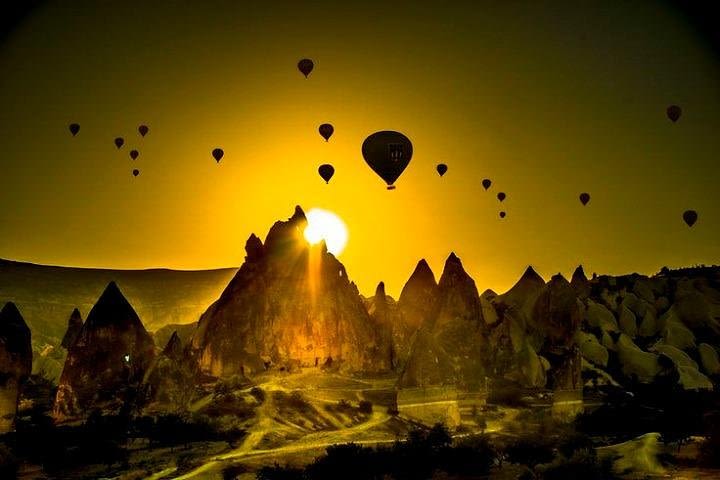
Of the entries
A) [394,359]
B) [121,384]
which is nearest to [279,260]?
[394,359]

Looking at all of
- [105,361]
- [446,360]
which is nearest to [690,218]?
[446,360]

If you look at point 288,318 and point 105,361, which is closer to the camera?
point 105,361

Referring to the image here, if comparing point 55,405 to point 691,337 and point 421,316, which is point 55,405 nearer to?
point 421,316

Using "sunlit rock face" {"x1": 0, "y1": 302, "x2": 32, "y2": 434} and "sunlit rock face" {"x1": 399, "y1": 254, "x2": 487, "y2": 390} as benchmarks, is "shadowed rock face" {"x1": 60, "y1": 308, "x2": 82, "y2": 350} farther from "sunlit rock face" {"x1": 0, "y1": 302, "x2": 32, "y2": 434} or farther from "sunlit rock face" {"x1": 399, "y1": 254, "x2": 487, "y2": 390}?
"sunlit rock face" {"x1": 399, "y1": 254, "x2": 487, "y2": 390}

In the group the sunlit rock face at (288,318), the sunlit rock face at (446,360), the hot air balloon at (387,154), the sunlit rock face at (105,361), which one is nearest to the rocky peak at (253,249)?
the sunlit rock face at (288,318)

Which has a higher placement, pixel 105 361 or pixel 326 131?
pixel 326 131

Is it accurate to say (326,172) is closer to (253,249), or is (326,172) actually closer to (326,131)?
(326,131)
